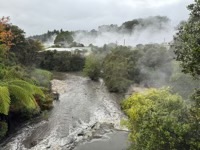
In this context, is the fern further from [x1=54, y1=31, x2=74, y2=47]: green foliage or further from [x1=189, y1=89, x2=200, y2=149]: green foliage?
[x1=54, y1=31, x2=74, y2=47]: green foliage

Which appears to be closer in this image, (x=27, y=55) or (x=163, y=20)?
(x=27, y=55)

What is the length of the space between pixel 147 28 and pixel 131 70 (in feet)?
127

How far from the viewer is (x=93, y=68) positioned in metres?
34.5

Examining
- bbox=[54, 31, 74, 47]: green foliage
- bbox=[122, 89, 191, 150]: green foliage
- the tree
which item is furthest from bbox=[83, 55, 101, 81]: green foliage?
bbox=[54, 31, 74, 47]: green foliage

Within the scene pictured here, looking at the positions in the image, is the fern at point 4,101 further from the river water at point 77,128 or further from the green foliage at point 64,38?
the green foliage at point 64,38

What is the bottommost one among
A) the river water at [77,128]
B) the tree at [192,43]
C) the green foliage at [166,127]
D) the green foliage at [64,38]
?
the river water at [77,128]

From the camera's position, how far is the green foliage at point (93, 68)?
111 ft

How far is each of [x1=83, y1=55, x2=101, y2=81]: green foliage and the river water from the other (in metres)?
7.76

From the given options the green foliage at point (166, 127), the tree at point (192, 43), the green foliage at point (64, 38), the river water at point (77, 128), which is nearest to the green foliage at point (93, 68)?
the river water at point (77, 128)

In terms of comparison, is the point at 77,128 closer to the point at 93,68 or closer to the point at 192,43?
the point at 192,43

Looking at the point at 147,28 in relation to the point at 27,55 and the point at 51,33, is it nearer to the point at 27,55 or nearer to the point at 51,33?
the point at 51,33

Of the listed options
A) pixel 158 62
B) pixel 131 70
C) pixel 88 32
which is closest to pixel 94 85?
pixel 131 70

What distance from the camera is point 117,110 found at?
72.7ft

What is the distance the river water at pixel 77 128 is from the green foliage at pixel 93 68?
776 cm
